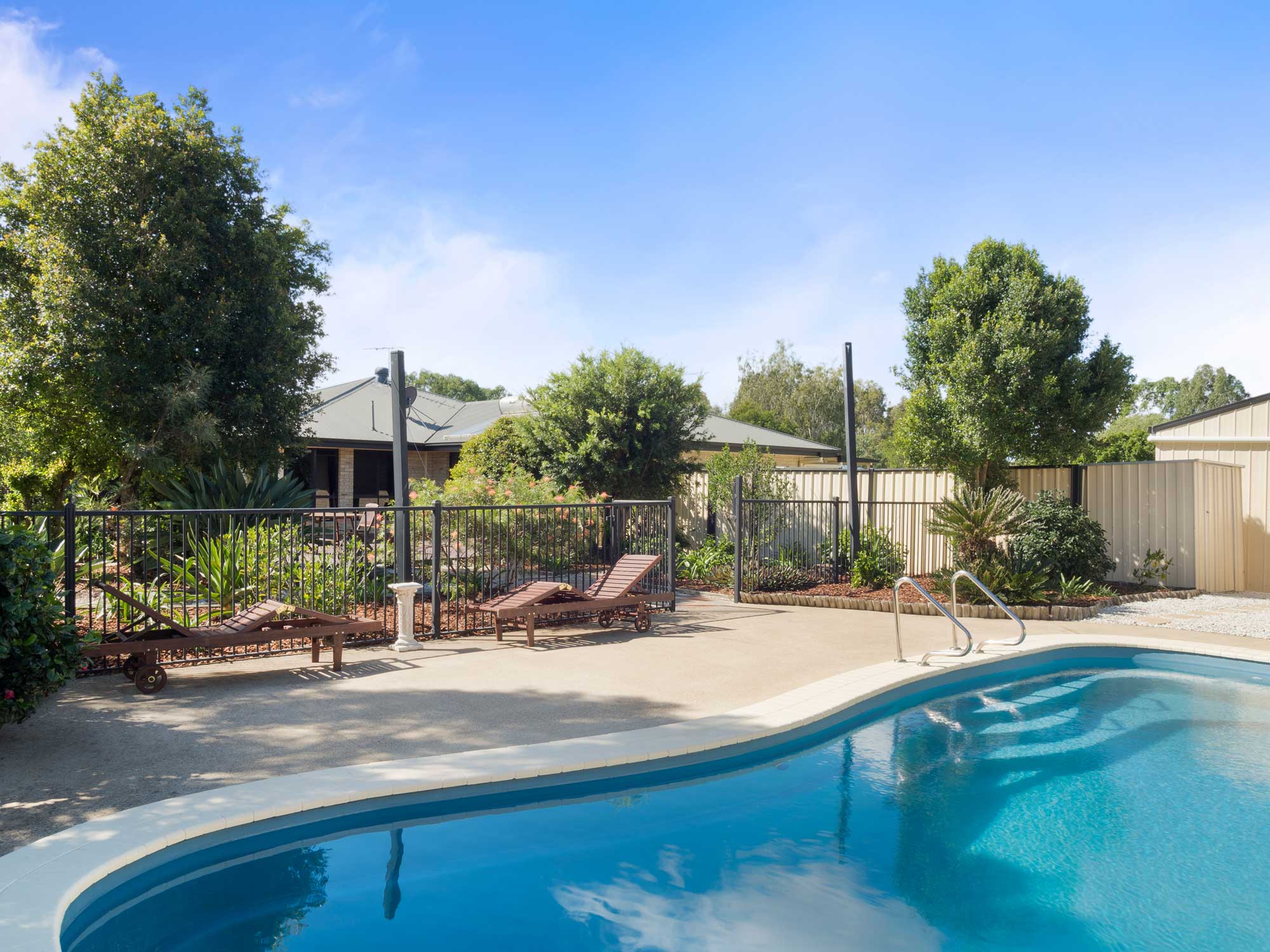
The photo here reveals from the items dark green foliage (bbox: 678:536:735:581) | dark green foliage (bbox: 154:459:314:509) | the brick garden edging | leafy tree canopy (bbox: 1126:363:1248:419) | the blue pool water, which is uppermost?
leafy tree canopy (bbox: 1126:363:1248:419)

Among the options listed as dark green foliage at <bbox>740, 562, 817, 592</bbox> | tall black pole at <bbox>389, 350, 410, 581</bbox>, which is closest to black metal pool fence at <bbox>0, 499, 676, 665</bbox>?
tall black pole at <bbox>389, 350, 410, 581</bbox>

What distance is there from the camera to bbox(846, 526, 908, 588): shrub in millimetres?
12945

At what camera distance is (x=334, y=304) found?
16812 millimetres

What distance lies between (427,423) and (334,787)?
2094cm

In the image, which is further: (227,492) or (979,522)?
(979,522)

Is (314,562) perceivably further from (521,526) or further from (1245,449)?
(1245,449)

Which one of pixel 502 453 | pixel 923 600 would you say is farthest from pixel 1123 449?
pixel 502 453

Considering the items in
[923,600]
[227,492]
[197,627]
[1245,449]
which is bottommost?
[923,600]

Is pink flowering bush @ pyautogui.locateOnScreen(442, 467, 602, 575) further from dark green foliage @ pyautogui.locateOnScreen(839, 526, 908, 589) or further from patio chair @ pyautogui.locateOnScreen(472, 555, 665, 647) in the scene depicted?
dark green foliage @ pyautogui.locateOnScreen(839, 526, 908, 589)

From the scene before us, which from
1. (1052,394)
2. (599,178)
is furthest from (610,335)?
(1052,394)

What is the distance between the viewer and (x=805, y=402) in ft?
151

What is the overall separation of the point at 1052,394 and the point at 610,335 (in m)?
8.86

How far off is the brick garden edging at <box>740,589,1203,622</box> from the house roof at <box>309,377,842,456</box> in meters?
5.83

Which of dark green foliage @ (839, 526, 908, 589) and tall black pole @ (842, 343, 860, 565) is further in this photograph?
tall black pole @ (842, 343, 860, 565)
